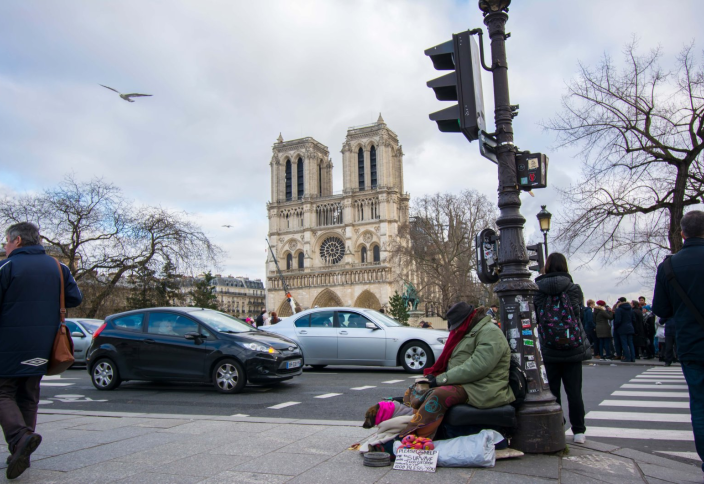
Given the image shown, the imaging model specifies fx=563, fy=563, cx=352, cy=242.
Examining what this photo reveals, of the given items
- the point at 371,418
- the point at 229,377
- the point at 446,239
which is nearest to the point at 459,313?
the point at 371,418

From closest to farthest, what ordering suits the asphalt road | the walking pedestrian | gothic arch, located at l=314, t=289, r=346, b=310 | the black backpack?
the black backpack, the asphalt road, the walking pedestrian, gothic arch, located at l=314, t=289, r=346, b=310

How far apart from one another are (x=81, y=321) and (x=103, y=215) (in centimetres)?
1355

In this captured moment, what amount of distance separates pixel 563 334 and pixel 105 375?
8.02m

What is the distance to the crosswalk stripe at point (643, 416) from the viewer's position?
7.01 m

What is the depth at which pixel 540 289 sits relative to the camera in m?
5.29

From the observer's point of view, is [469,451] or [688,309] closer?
[688,309]

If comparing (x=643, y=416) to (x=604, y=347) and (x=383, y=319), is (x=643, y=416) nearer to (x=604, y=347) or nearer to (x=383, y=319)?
(x=383, y=319)

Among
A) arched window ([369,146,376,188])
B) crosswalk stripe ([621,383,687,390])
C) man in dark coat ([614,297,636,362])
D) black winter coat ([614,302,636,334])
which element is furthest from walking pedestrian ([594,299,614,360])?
arched window ([369,146,376,188])

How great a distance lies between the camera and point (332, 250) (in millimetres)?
81750

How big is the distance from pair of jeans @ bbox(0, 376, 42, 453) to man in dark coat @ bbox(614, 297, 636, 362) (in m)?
14.3

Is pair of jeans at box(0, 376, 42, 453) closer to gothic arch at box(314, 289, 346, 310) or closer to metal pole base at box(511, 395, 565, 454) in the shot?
metal pole base at box(511, 395, 565, 454)

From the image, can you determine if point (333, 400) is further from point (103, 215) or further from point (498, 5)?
point (103, 215)

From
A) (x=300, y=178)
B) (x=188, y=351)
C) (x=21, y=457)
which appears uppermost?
(x=300, y=178)

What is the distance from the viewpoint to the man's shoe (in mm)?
3881
